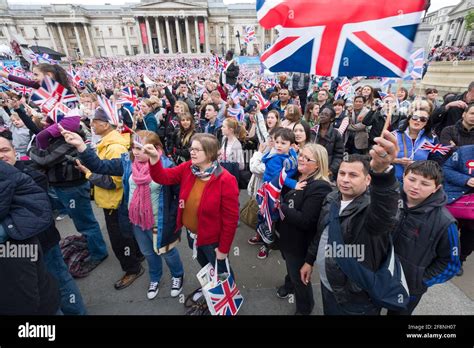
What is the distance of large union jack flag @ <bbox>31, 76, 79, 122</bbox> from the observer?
101 inches

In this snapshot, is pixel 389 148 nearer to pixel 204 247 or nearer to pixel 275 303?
pixel 204 247

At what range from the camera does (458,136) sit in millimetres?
3256

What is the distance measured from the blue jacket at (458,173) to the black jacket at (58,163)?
15.5 ft

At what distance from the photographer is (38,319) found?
78.5 inches

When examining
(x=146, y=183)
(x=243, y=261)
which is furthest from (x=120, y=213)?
(x=243, y=261)

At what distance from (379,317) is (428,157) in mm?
2546

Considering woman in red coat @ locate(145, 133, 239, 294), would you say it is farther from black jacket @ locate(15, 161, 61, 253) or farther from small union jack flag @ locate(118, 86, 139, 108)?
small union jack flag @ locate(118, 86, 139, 108)

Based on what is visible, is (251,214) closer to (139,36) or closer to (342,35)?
(342,35)

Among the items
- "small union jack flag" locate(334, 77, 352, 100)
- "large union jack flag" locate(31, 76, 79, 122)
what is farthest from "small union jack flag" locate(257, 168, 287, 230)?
"small union jack flag" locate(334, 77, 352, 100)

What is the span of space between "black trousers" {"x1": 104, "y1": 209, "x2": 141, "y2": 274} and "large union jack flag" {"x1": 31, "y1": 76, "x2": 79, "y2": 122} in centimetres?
128

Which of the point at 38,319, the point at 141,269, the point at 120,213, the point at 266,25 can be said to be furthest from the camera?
the point at 141,269

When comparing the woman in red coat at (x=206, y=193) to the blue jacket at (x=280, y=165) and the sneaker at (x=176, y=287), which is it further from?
the sneaker at (x=176, y=287)

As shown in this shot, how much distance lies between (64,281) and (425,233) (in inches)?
137

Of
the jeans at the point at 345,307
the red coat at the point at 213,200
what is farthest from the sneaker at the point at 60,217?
the jeans at the point at 345,307
